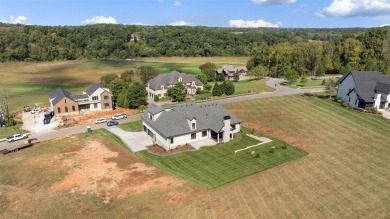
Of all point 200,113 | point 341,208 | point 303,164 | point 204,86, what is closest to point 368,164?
point 303,164

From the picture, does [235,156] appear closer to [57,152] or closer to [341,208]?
[341,208]

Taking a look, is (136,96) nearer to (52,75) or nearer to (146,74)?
(146,74)

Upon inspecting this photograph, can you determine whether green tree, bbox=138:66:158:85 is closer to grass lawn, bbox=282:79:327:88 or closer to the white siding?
grass lawn, bbox=282:79:327:88

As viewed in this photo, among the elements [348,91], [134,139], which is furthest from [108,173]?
[348,91]

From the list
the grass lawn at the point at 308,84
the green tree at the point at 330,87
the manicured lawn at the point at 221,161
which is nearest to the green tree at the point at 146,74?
the grass lawn at the point at 308,84

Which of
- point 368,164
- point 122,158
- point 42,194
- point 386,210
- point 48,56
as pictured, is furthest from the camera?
point 48,56
